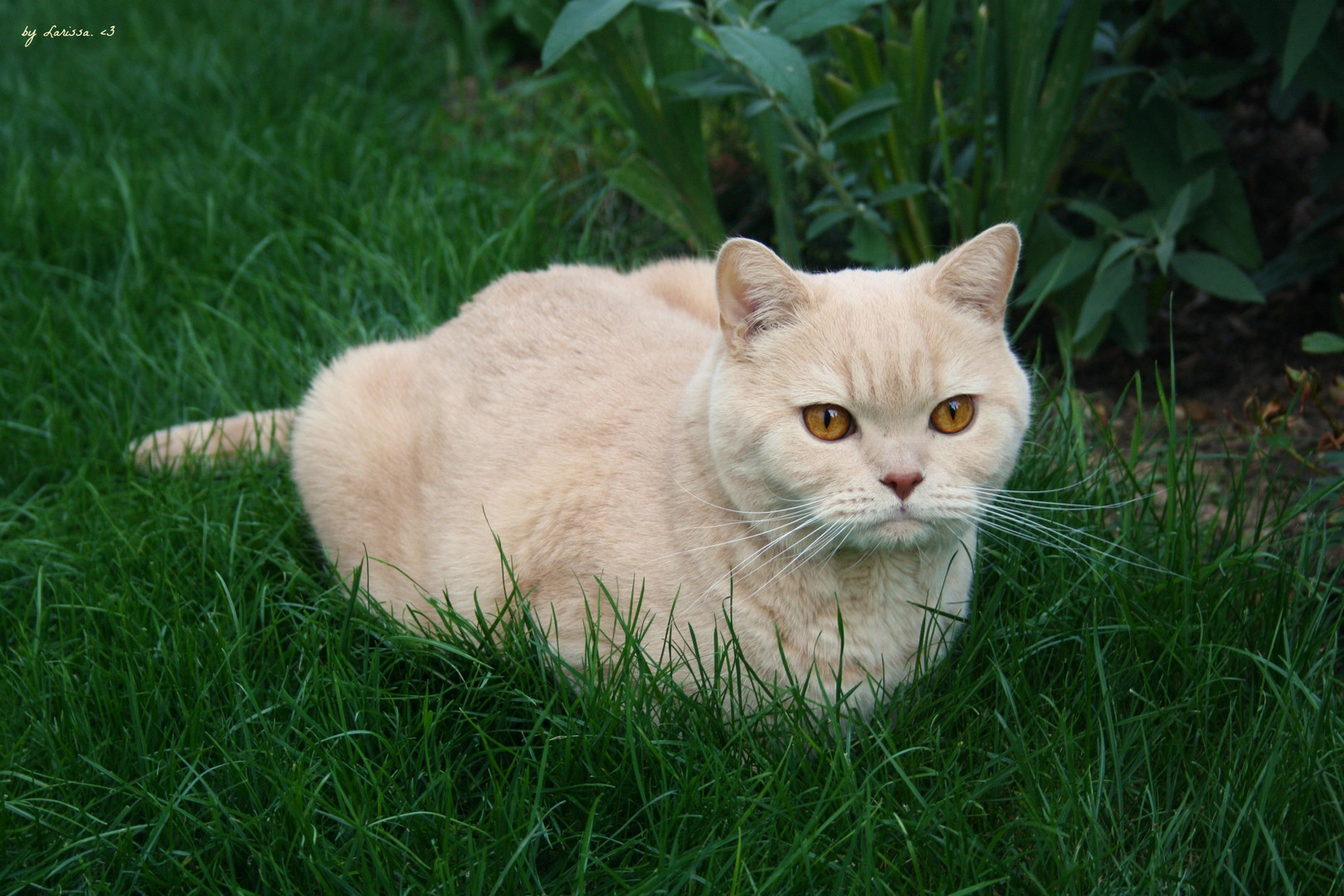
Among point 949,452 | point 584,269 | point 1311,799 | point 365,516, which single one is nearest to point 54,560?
point 365,516

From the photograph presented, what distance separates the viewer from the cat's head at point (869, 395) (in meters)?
1.80

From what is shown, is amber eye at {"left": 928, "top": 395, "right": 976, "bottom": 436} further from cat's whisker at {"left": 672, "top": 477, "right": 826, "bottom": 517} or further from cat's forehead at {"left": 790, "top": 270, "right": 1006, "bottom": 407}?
cat's whisker at {"left": 672, "top": 477, "right": 826, "bottom": 517}

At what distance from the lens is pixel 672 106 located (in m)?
3.28

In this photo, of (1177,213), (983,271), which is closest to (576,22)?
(983,271)

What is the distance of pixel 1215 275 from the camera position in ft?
9.34

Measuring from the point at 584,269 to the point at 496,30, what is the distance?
2913 mm

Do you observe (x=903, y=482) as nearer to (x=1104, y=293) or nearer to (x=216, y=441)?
(x=1104, y=293)

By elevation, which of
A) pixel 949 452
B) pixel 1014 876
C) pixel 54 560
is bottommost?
pixel 1014 876

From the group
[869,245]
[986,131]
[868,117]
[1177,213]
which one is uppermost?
[868,117]

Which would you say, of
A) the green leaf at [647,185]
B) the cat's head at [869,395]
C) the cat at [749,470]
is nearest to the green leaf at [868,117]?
the green leaf at [647,185]

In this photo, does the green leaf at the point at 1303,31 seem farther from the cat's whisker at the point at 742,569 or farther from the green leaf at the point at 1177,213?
the cat's whisker at the point at 742,569

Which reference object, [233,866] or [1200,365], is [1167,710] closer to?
[233,866]

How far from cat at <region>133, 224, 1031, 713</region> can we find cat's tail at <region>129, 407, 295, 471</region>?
1.72ft

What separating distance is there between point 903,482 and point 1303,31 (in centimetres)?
150
